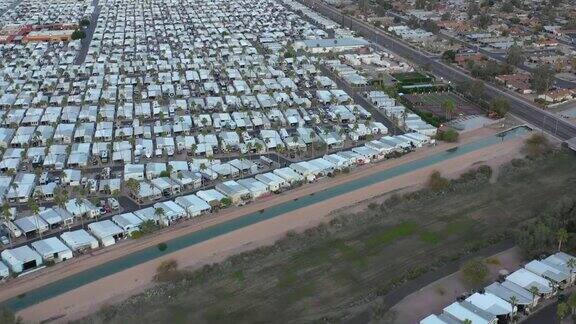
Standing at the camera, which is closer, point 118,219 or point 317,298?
point 317,298

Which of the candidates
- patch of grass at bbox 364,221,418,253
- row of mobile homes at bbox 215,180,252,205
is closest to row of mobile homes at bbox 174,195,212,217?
row of mobile homes at bbox 215,180,252,205

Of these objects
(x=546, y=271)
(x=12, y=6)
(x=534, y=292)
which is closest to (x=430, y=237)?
(x=546, y=271)

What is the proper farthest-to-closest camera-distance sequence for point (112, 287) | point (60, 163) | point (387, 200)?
point (60, 163) < point (387, 200) < point (112, 287)

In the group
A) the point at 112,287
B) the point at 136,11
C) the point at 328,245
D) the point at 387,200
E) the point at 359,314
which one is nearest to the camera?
the point at 359,314

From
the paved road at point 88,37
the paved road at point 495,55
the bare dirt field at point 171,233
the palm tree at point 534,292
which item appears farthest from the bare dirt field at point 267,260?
the paved road at point 88,37

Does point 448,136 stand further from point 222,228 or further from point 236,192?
point 222,228

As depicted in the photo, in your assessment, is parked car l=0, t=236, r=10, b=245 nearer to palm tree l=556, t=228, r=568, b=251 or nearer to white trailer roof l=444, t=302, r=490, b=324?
white trailer roof l=444, t=302, r=490, b=324

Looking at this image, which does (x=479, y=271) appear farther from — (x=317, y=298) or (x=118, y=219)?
(x=118, y=219)

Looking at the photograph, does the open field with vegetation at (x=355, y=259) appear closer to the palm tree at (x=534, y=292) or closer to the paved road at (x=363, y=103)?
the palm tree at (x=534, y=292)

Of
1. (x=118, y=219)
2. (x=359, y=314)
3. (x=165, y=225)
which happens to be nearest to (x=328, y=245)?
(x=359, y=314)
